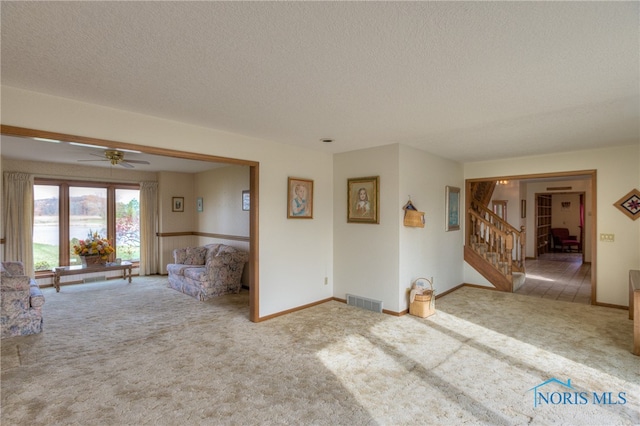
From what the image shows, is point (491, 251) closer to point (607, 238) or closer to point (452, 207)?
point (452, 207)

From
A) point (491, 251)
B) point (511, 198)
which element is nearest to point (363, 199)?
point (491, 251)

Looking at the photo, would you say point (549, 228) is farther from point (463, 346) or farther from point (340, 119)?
point (340, 119)

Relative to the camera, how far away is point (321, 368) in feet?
9.53

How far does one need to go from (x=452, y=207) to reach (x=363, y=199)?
2.02m

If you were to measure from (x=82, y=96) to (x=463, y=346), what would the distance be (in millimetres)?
4285

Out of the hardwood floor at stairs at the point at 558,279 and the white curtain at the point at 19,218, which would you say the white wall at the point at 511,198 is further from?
the white curtain at the point at 19,218

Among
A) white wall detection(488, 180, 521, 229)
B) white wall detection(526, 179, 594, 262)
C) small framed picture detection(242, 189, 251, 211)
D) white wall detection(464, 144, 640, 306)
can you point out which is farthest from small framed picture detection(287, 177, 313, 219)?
white wall detection(526, 179, 594, 262)

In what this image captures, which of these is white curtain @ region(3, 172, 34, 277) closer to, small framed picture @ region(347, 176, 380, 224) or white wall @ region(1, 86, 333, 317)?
white wall @ region(1, 86, 333, 317)

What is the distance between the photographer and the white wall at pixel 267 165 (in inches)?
104

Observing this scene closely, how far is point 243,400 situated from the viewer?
2.42m

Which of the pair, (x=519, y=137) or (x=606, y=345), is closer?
(x=606, y=345)

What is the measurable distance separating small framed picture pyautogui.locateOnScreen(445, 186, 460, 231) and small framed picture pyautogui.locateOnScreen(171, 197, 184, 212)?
595cm

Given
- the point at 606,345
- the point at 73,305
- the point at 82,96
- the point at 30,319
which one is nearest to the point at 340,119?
the point at 82,96

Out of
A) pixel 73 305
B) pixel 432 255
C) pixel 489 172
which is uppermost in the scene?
pixel 489 172
